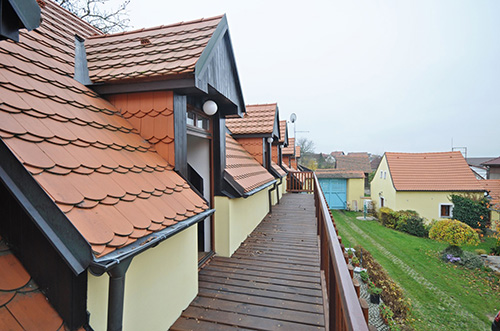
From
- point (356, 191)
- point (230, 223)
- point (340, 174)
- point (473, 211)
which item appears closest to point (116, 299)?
point (230, 223)

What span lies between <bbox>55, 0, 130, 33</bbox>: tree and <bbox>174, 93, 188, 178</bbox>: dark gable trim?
Answer: 8783 mm

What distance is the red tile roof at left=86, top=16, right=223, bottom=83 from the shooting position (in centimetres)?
308

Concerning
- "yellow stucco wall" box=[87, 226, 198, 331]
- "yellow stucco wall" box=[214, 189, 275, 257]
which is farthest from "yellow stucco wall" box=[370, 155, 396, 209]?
"yellow stucco wall" box=[87, 226, 198, 331]

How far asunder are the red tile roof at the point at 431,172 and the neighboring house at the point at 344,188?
4.89 m

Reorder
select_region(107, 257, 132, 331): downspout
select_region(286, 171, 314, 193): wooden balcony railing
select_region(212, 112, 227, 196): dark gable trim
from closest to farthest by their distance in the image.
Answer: select_region(107, 257, 132, 331): downspout < select_region(212, 112, 227, 196): dark gable trim < select_region(286, 171, 314, 193): wooden balcony railing

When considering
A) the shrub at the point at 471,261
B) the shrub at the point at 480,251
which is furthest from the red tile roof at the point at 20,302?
the shrub at the point at 480,251

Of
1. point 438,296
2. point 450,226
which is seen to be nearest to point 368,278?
point 438,296

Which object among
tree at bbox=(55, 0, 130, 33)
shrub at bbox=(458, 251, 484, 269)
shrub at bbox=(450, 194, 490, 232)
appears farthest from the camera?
shrub at bbox=(450, 194, 490, 232)

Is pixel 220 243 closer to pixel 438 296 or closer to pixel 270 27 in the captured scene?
pixel 438 296

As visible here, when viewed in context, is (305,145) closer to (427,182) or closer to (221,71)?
(427,182)

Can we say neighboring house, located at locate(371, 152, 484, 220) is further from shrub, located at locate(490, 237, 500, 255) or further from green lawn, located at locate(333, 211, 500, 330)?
shrub, located at locate(490, 237, 500, 255)

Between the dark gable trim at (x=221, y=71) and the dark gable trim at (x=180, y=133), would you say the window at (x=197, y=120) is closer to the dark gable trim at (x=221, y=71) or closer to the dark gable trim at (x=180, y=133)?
the dark gable trim at (x=221, y=71)

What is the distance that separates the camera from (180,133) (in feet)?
10.6

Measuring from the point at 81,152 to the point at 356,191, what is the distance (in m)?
29.2
